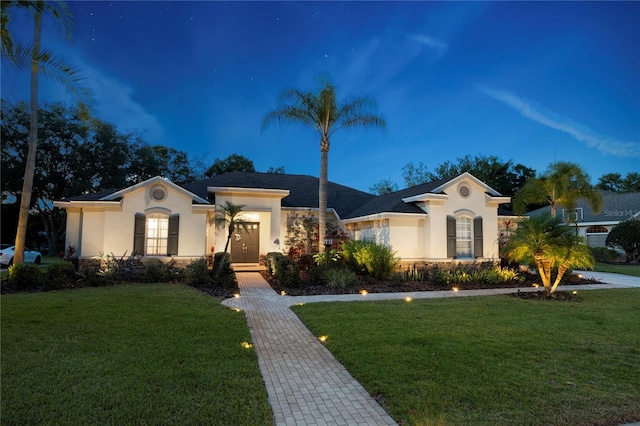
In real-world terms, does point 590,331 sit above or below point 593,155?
below

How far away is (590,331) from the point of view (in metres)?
7.00

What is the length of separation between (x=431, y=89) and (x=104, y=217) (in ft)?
58.5

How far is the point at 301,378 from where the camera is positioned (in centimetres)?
466

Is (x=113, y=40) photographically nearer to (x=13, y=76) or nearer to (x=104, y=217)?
(x=13, y=76)

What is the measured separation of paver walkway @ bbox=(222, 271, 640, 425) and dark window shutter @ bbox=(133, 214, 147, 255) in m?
7.11

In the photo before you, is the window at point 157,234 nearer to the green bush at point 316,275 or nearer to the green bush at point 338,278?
the green bush at point 316,275

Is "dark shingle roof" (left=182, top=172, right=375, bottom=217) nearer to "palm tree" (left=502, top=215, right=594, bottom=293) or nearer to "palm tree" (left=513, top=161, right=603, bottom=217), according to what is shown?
"palm tree" (left=513, top=161, right=603, bottom=217)

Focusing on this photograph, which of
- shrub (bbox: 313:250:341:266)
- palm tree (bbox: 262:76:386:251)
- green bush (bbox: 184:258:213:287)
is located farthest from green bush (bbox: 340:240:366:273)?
green bush (bbox: 184:258:213:287)

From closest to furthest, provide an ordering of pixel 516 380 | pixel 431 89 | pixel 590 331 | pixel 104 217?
pixel 516 380 < pixel 590 331 < pixel 104 217 < pixel 431 89

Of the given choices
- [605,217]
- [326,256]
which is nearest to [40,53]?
[326,256]

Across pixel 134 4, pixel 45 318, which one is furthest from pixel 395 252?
pixel 134 4

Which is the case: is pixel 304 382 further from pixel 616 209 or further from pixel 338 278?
pixel 616 209

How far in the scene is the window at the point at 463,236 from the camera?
16.3m

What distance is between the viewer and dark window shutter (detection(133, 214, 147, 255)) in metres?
14.4
